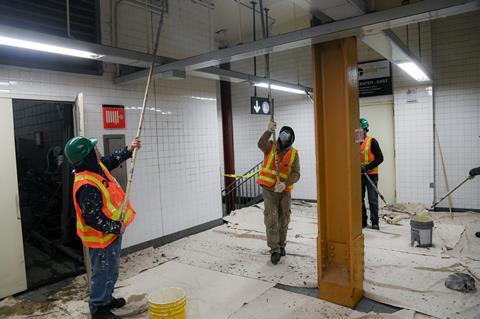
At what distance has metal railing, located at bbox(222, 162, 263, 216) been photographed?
→ 309 inches

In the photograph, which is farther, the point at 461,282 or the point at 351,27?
the point at 461,282

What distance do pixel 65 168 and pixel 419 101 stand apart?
623 centimetres

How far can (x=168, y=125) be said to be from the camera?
5.30m

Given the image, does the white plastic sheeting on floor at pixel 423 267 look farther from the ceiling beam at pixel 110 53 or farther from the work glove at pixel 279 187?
the ceiling beam at pixel 110 53

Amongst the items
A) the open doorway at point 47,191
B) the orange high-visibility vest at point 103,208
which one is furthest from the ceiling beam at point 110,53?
the open doorway at point 47,191

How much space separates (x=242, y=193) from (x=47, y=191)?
15.9 feet

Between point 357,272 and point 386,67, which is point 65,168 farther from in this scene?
point 386,67

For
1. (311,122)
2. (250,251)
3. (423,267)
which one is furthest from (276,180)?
(311,122)

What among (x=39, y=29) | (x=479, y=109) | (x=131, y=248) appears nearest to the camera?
(x=39, y=29)

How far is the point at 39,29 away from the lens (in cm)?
375

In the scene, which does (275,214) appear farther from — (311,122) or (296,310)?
(311,122)

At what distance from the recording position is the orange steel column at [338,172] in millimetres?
3078

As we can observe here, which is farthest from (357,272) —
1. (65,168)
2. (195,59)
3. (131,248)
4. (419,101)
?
(419,101)

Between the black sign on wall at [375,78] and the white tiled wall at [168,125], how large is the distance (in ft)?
10.6
